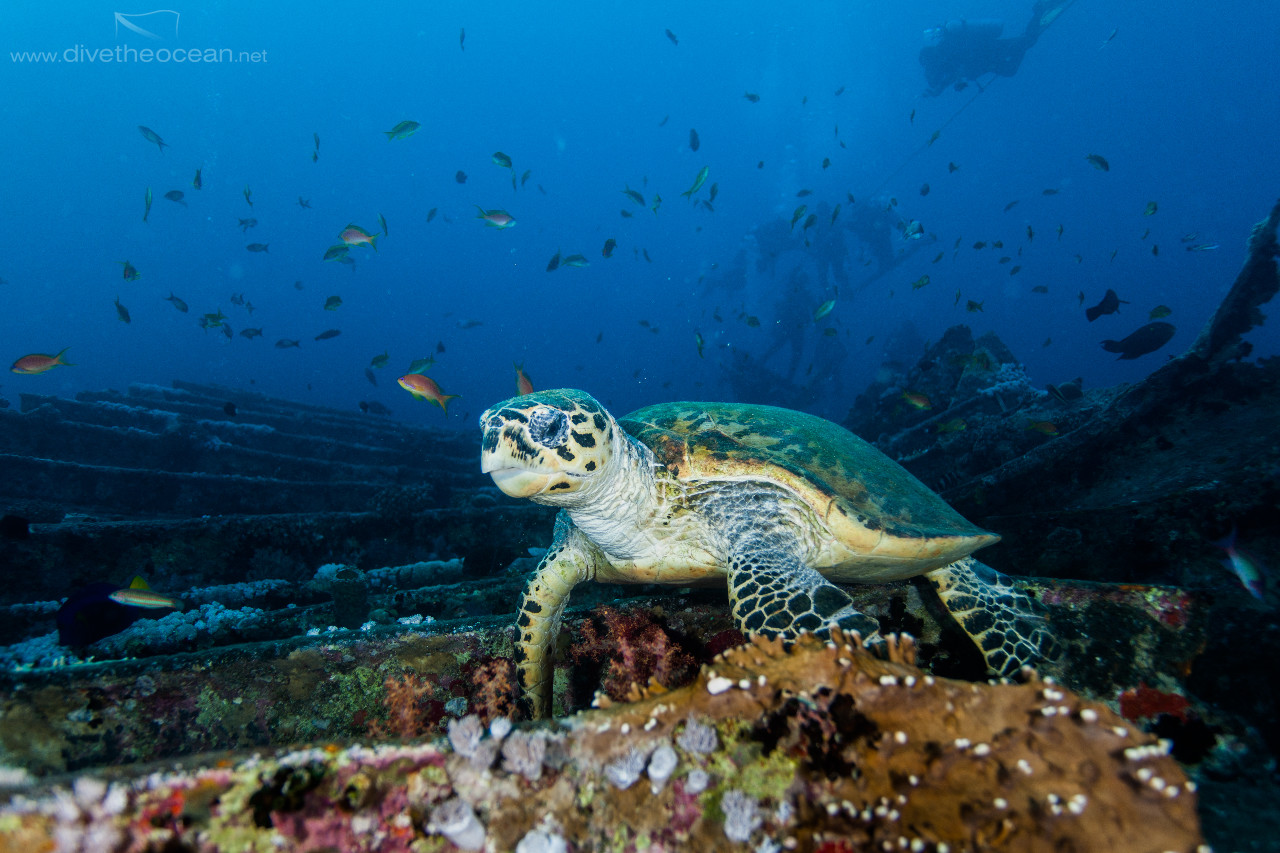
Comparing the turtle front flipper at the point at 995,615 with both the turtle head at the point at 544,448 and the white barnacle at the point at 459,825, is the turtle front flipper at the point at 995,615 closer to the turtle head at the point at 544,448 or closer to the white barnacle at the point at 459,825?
the turtle head at the point at 544,448

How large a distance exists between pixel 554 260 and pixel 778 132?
105 metres

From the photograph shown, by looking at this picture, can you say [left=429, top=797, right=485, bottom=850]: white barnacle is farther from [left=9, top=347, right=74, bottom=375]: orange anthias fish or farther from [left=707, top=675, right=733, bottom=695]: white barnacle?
[left=9, top=347, right=74, bottom=375]: orange anthias fish

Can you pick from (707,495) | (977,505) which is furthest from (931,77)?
(707,495)

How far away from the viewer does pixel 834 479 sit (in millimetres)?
2633

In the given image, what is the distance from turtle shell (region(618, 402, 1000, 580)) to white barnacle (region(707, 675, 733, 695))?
152cm

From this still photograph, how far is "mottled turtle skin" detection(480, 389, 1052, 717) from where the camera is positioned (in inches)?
88.9

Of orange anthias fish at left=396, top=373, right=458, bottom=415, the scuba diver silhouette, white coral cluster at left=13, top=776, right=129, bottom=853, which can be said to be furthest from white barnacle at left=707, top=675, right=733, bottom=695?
the scuba diver silhouette

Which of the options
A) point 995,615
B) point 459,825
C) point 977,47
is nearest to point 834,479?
point 995,615

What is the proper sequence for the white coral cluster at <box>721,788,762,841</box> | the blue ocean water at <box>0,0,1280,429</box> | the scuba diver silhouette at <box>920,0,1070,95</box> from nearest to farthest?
1. the white coral cluster at <box>721,788,762,841</box>
2. the scuba diver silhouette at <box>920,0,1070,95</box>
3. the blue ocean water at <box>0,0,1280,429</box>

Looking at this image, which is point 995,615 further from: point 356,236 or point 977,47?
point 977,47

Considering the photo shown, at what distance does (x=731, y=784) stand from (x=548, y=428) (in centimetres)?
164

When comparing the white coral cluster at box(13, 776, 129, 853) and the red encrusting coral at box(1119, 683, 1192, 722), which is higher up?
the white coral cluster at box(13, 776, 129, 853)

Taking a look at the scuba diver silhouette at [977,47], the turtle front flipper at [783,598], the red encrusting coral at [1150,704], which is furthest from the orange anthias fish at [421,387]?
the scuba diver silhouette at [977,47]

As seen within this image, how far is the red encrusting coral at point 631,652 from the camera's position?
81.0 inches
